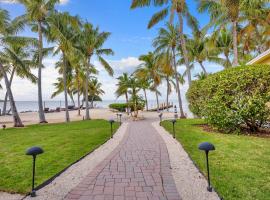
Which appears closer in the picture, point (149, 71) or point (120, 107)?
point (149, 71)

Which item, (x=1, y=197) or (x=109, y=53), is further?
(x=109, y=53)

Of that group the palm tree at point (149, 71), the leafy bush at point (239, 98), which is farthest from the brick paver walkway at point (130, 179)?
the palm tree at point (149, 71)

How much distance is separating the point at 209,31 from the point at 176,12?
317cm

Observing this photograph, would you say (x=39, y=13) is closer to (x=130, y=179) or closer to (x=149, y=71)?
(x=130, y=179)

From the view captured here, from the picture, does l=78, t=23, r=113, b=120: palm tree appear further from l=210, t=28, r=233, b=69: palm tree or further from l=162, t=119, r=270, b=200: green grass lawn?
l=162, t=119, r=270, b=200: green grass lawn

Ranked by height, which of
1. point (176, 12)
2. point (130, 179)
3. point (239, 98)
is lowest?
point (130, 179)

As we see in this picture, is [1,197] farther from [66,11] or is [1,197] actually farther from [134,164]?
[66,11]

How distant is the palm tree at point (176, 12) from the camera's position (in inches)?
703

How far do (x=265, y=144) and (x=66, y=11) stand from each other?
18.4 meters

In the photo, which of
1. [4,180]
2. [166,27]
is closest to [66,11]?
[166,27]

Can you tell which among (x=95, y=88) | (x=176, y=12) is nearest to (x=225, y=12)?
(x=176, y=12)

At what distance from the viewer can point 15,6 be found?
1975 centimetres

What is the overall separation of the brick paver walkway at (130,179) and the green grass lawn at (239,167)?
0.92 meters

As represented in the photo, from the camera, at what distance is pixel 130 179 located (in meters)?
5.03
